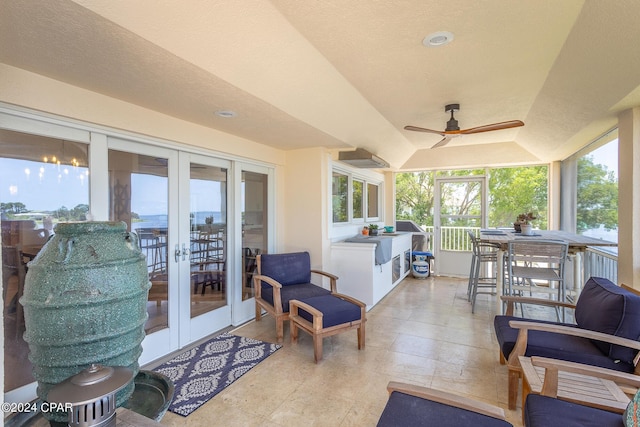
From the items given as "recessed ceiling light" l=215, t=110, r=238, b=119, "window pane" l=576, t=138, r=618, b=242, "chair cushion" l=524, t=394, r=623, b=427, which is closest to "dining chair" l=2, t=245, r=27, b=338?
"recessed ceiling light" l=215, t=110, r=238, b=119

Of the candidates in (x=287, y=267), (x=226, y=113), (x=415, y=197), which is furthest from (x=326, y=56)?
(x=415, y=197)

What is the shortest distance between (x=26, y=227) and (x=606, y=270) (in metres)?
6.00

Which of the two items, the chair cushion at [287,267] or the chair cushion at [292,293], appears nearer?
the chair cushion at [292,293]

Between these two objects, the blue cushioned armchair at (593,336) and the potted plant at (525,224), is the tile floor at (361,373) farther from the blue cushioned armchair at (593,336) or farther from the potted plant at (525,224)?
the potted plant at (525,224)

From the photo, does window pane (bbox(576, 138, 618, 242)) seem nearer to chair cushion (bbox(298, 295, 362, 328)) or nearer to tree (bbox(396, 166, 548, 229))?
tree (bbox(396, 166, 548, 229))

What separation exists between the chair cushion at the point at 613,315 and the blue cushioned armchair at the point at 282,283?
7.62 ft

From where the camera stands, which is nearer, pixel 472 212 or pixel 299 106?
pixel 299 106

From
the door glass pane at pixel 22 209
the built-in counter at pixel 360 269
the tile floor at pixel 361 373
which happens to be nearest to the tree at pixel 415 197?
the built-in counter at pixel 360 269

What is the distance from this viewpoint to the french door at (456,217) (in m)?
6.14

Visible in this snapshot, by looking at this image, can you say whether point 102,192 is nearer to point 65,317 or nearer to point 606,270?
point 65,317

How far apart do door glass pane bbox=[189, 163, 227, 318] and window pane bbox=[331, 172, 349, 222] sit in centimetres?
173

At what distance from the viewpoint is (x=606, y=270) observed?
12.7 ft

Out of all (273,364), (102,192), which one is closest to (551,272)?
(273,364)

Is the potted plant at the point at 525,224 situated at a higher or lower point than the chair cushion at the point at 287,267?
higher
